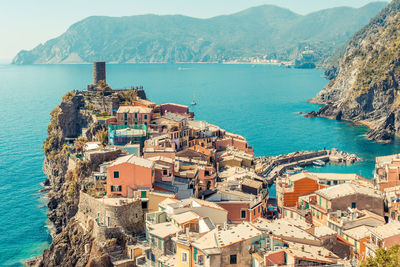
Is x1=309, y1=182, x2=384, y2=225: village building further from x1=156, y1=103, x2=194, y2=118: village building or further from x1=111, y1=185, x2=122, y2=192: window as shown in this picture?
x1=156, y1=103, x2=194, y2=118: village building

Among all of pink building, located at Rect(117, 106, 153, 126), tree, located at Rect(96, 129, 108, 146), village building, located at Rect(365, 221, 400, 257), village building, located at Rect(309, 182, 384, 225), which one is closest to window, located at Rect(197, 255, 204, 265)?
village building, located at Rect(365, 221, 400, 257)

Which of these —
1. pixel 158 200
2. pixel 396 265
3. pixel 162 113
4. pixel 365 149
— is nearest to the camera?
pixel 396 265

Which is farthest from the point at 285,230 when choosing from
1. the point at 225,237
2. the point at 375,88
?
the point at 375,88

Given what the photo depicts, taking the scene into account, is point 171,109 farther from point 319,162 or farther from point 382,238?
point 382,238

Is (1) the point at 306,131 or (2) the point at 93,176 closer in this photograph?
(2) the point at 93,176

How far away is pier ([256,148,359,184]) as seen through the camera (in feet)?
270

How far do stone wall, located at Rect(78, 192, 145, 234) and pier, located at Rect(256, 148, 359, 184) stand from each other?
133 ft

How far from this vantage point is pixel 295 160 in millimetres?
91125

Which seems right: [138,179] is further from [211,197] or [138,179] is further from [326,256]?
[326,256]

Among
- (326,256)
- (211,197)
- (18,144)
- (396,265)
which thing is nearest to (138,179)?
(211,197)

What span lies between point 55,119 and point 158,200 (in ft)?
146

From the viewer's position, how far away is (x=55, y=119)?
261 feet

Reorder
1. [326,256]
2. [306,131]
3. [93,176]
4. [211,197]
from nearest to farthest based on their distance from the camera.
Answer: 1. [326,256]
2. [211,197]
3. [93,176]
4. [306,131]

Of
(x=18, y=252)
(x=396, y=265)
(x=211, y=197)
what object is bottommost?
(x=18, y=252)
